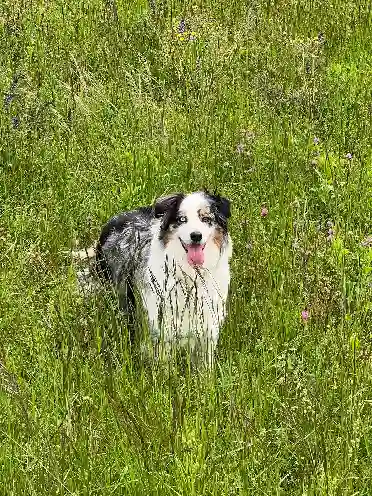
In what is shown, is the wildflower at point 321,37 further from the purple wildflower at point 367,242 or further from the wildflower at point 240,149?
the purple wildflower at point 367,242

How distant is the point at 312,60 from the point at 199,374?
3.62 meters

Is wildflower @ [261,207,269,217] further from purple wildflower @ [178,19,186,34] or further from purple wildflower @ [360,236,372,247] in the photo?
purple wildflower @ [178,19,186,34]

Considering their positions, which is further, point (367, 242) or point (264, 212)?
point (264, 212)

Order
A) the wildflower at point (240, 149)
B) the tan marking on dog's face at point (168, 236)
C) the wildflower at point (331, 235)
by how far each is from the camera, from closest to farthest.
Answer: the tan marking on dog's face at point (168, 236)
the wildflower at point (331, 235)
the wildflower at point (240, 149)

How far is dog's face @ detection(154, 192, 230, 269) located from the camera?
11.5 feet

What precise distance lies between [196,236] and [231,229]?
651mm

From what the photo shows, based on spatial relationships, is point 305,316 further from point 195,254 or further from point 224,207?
point 224,207

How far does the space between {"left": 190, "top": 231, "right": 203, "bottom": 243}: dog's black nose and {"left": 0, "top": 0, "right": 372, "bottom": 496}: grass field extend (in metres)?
0.32

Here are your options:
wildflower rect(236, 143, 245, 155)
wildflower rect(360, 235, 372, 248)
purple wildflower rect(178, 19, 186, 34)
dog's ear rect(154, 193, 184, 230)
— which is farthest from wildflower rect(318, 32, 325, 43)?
dog's ear rect(154, 193, 184, 230)

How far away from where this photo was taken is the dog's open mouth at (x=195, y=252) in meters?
3.51

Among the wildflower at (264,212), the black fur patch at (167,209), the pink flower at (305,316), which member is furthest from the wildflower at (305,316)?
the wildflower at (264,212)

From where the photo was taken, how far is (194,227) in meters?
3.51

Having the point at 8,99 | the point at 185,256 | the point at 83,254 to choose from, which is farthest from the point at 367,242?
the point at 8,99

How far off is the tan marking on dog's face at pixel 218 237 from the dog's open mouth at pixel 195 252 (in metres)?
0.11
